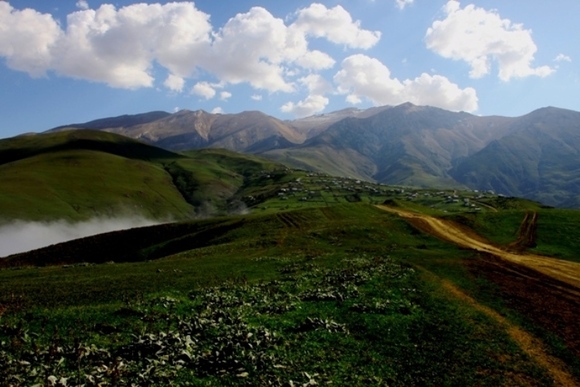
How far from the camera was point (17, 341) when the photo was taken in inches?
984

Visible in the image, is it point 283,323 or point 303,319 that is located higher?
point 283,323

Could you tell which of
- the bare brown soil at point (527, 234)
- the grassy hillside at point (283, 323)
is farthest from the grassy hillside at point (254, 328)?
the bare brown soil at point (527, 234)

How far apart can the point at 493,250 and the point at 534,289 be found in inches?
1157

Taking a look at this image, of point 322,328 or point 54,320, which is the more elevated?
point 54,320

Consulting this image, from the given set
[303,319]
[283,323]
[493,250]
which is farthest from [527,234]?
[283,323]

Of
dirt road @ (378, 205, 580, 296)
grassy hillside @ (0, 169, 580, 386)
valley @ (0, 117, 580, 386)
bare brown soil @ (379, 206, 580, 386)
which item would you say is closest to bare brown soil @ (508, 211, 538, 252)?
bare brown soil @ (379, 206, 580, 386)

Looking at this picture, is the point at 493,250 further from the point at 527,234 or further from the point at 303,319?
the point at 303,319

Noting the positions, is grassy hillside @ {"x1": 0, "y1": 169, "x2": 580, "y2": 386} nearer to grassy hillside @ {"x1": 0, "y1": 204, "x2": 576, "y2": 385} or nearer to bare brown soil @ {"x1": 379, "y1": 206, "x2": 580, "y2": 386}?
grassy hillside @ {"x1": 0, "y1": 204, "x2": 576, "y2": 385}

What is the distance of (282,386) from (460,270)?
139 feet

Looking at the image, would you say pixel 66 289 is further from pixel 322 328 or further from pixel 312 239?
pixel 312 239

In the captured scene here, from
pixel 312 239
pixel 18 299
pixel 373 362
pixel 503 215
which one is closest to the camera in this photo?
pixel 373 362

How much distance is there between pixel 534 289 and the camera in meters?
48.8

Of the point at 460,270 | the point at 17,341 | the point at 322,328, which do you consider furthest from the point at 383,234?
the point at 17,341

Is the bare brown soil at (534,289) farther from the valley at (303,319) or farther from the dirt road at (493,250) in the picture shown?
the valley at (303,319)
